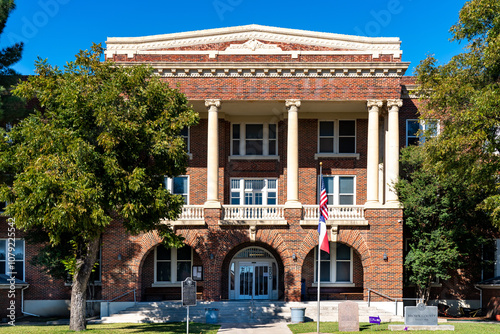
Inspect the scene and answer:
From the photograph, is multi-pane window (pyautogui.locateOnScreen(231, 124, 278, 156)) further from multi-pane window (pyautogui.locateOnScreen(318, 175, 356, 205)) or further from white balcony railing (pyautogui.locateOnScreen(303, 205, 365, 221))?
white balcony railing (pyautogui.locateOnScreen(303, 205, 365, 221))

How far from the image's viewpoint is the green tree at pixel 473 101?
21.7m

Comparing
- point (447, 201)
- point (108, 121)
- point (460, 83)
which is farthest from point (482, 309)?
point (108, 121)

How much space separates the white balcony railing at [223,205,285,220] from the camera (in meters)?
30.9

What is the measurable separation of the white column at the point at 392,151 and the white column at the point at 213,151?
347 inches

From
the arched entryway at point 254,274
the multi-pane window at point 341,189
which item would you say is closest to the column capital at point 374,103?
the multi-pane window at point 341,189

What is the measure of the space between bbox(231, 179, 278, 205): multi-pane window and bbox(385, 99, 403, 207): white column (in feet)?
22.0

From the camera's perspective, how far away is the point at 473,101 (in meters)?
22.3

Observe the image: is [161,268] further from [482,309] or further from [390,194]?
[482,309]

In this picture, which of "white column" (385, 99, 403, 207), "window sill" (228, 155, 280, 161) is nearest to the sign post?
"white column" (385, 99, 403, 207)

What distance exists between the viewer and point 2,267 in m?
33.3

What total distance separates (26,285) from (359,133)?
20132mm

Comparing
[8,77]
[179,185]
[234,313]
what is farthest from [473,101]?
[8,77]

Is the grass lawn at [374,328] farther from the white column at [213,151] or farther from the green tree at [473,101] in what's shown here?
the white column at [213,151]

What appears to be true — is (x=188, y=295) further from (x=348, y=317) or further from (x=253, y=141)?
(x=253, y=141)
